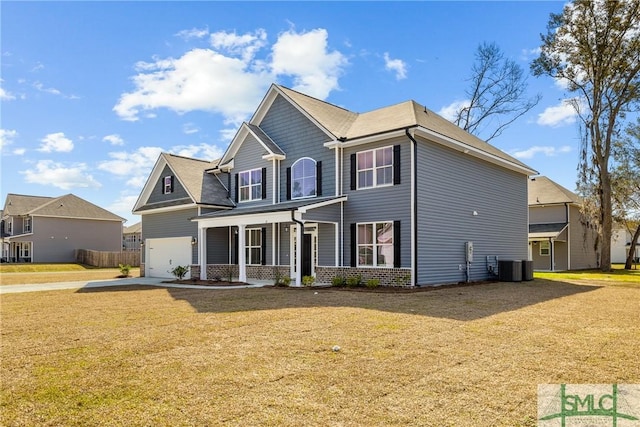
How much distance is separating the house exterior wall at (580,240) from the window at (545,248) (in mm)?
1600

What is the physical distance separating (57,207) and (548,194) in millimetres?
44563

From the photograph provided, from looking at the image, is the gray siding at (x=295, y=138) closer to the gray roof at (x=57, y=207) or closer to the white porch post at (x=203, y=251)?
the white porch post at (x=203, y=251)

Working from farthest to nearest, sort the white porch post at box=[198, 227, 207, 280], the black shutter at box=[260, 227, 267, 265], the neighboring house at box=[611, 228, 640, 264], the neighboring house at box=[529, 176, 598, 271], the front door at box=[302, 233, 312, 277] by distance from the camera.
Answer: the neighboring house at box=[611, 228, 640, 264] → the neighboring house at box=[529, 176, 598, 271] → the white porch post at box=[198, 227, 207, 280] → the black shutter at box=[260, 227, 267, 265] → the front door at box=[302, 233, 312, 277]

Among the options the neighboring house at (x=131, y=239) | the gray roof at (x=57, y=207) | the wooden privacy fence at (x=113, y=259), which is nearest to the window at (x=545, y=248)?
the wooden privacy fence at (x=113, y=259)

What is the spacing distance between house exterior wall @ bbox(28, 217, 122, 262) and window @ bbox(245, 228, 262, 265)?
32.0 m

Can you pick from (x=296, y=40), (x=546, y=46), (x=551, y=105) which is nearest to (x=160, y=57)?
(x=296, y=40)

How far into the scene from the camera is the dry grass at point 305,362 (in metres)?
4.13

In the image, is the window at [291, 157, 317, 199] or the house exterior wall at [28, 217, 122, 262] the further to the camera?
the house exterior wall at [28, 217, 122, 262]

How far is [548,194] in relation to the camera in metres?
33.1

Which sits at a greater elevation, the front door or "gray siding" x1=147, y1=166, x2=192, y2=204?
"gray siding" x1=147, y1=166, x2=192, y2=204

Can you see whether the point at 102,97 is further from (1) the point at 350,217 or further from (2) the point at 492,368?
(2) the point at 492,368

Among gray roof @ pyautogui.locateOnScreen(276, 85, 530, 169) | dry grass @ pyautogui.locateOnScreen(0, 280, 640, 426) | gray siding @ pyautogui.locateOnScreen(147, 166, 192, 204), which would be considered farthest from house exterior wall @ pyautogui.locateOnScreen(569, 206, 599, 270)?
gray siding @ pyautogui.locateOnScreen(147, 166, 192, 204)

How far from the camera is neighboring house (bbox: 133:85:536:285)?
15805 millimetres

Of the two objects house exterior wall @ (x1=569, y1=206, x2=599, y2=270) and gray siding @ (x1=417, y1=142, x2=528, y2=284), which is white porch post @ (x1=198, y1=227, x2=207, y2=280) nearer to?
gray siding @ (x1=417, y1=142, x2=528, y2=284)
